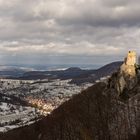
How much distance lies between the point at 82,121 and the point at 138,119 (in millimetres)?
20354

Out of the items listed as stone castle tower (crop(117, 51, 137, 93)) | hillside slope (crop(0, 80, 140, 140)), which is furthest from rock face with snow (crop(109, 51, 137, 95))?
hillside slope (crop(0, 80, 140, 140))

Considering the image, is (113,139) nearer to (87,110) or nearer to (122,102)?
(122,102)

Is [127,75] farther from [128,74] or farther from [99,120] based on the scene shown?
[99,120]

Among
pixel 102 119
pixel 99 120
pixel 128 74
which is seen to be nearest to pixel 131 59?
pixel 128 74

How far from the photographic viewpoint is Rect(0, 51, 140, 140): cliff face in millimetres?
122875

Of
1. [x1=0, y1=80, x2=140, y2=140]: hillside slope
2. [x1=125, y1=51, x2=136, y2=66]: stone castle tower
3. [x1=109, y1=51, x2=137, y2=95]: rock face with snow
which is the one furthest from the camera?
[x1=125, y1=51, x2=136, y2=66]: stone castle tower

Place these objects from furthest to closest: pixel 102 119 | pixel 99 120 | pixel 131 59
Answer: pixel 131 59 → pixel 99 120 → pixel 102 119

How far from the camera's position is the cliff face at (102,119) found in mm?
122875

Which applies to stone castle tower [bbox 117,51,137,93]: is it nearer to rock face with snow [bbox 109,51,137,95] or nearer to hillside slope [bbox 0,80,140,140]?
rock face with snow [bbox 109,51,137,95]

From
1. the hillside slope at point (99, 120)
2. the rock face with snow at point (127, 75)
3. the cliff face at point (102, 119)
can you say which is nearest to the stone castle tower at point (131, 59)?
the rock face with snow at point (127, 75)

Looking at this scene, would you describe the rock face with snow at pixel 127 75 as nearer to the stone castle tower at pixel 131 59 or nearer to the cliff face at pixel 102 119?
the stone castle tower at pixel 131 59

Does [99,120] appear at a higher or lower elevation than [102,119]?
lower

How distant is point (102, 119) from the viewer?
130750 millimetres

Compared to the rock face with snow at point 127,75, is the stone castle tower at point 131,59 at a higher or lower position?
higher
